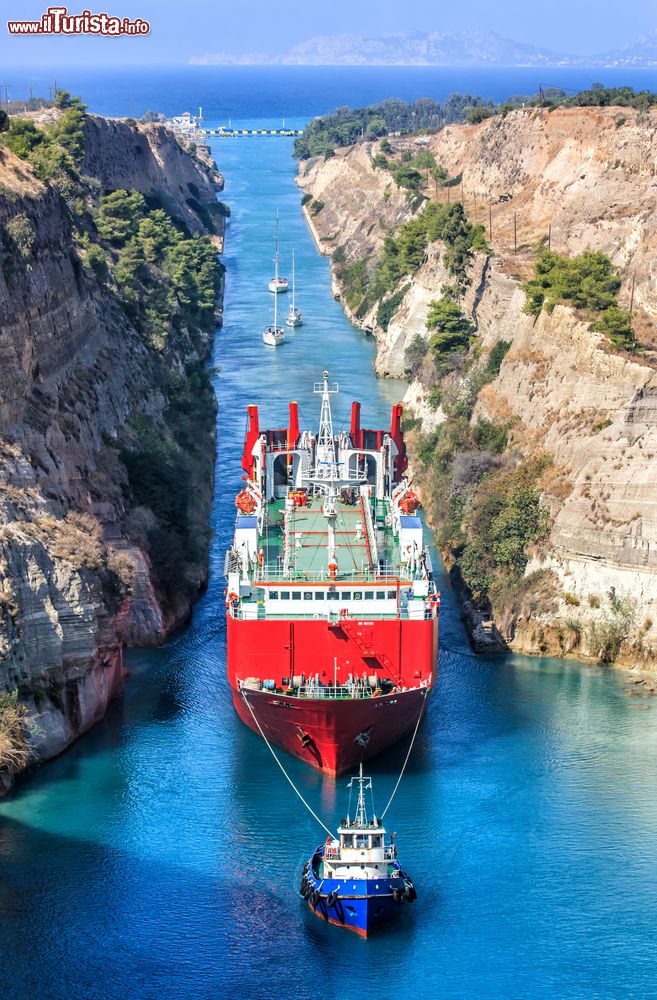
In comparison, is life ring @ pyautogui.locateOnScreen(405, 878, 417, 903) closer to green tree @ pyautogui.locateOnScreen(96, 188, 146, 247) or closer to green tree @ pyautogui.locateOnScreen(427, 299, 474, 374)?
green tree @ pyautogui.locateOnScreen(427, 299, 474, 374)

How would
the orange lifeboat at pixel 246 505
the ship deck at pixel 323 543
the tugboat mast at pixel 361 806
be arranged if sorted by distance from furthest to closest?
the orange lifeboat at pixel 246 505 → the ship deck at pixel 323 543 → the tugboat mast at pixel 361 806

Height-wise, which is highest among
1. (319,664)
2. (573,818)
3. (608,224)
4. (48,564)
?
(608,224)

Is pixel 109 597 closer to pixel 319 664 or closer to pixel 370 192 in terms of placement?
pixel 319 664

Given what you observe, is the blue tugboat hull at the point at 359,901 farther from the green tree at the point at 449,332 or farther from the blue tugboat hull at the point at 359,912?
the green tree at the point at 449,332

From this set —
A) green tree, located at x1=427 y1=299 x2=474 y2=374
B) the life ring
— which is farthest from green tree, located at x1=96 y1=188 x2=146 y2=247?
the life ring

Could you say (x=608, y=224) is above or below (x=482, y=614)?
above

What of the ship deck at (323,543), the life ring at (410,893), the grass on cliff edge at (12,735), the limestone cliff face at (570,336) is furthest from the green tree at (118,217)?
the life ring at (410,893)

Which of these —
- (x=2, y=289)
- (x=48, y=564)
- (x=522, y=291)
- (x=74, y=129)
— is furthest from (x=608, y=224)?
(x=48, y=564)
